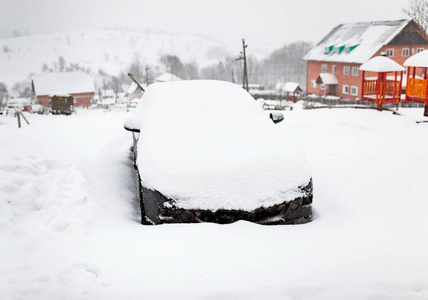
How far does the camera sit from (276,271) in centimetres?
253

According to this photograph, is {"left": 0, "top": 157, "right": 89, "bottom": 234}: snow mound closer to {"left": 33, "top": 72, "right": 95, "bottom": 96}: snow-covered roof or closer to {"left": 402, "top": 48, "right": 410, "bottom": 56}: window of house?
{"left": 402, "top": 48, "right": 410, "bottom": 56}: window of house

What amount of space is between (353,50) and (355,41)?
1.12 meters

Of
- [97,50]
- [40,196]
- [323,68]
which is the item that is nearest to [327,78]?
[323,68]

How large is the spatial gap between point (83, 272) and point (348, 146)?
5.98m

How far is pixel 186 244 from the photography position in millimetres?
2809

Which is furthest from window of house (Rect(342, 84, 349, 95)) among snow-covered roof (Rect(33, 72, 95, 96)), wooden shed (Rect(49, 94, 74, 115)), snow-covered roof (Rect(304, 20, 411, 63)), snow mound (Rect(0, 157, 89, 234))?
snow mound (Rect(0, 157, 89, 234))

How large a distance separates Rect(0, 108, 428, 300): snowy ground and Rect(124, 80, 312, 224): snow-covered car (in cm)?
16

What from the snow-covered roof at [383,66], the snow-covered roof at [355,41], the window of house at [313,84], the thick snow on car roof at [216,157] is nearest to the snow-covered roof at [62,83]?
the window of house at [313,84]

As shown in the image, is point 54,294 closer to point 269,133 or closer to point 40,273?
point 40,273

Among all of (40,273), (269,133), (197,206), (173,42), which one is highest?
(173,42)

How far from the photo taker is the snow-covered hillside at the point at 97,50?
53.1 metres

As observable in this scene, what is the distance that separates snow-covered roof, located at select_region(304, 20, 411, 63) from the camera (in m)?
35.0

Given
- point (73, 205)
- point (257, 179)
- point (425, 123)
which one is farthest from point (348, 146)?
point (73, 205)

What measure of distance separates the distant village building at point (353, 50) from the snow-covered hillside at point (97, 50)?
Answer: 3679 cm
